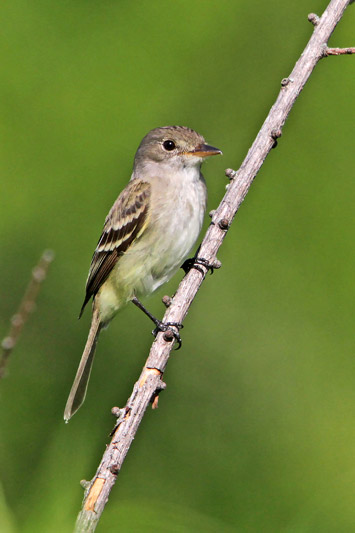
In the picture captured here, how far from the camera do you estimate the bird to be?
3496 mm

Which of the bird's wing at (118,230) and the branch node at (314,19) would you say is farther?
the bird's wing at (118,230)

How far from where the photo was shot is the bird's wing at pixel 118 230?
3557 millimetres

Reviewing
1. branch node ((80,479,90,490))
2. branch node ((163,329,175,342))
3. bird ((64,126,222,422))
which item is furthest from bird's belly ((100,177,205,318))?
branch node ((80,479,90,490))

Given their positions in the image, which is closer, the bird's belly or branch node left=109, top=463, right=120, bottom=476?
branch node left=109, top=463, right=120, bottom=476

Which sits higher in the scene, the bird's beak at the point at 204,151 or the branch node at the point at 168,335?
the bird's beak at the point at 204,151

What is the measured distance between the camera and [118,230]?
11.8ft

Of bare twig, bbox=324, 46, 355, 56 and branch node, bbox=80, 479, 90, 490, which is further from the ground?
bare twig, bbox=324, 46, 355, 56

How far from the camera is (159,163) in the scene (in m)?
3.75

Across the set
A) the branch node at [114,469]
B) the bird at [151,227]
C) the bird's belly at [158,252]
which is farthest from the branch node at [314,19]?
the branch node at [114,469]

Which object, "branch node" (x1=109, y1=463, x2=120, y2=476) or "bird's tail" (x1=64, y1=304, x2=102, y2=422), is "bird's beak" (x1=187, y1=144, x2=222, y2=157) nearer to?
"bird's tail" (x1=64, y1=304, x2=102, y2=422)

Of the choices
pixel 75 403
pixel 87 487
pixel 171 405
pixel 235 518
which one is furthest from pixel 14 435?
pixel 87 487

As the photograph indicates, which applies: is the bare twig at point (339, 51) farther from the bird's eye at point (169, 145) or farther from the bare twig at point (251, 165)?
the bird's eye at point (169, 145)

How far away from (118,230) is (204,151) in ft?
1.88

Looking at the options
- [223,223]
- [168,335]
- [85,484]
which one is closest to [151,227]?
[223,223]
